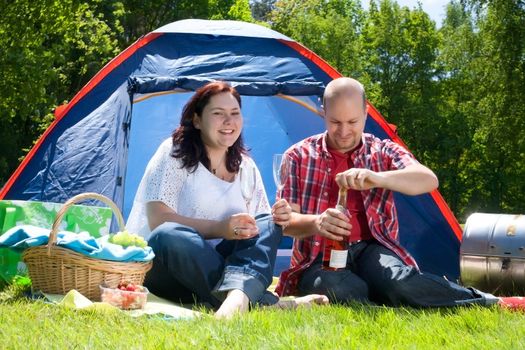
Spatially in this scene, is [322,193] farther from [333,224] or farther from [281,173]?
[333,224]

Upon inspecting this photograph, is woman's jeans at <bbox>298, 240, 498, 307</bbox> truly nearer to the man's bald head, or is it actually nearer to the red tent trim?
the man's bald head

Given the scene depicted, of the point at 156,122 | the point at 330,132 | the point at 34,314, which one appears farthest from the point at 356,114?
the point at 156,122

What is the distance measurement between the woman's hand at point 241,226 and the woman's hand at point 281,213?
0.13m

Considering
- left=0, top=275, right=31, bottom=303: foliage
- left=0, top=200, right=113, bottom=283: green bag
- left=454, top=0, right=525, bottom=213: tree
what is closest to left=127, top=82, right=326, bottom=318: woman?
left=0, top=275, right=31, bottom=303: foliage

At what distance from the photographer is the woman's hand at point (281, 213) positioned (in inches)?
122

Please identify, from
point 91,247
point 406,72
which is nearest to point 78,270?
point 91,247

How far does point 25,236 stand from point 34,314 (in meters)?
A: 0.57

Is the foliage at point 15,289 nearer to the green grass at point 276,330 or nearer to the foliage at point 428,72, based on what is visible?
the green grass at point 276,330

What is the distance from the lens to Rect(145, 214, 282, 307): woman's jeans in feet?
9.41

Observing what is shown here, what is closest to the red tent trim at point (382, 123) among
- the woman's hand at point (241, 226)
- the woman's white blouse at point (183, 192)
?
the woman's white blouse at point (183, 192)

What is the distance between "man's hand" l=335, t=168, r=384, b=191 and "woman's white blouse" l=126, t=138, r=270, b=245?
0.44 metres

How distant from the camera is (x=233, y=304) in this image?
8.90 feet

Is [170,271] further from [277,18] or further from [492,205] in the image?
[277,18]

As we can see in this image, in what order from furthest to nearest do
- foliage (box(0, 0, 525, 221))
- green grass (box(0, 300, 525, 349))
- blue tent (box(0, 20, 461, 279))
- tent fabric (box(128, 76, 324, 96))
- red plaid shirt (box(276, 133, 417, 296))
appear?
foliage (box(0, 0, 525, 221)) < blue tent (box(0, 20, 461, 279)) < tent fabric (box(128, 76, 324, 96)) < red plaid shirt (box(276, 133, 417, 296)) < green grass (box(0, 300, 525, 349))
